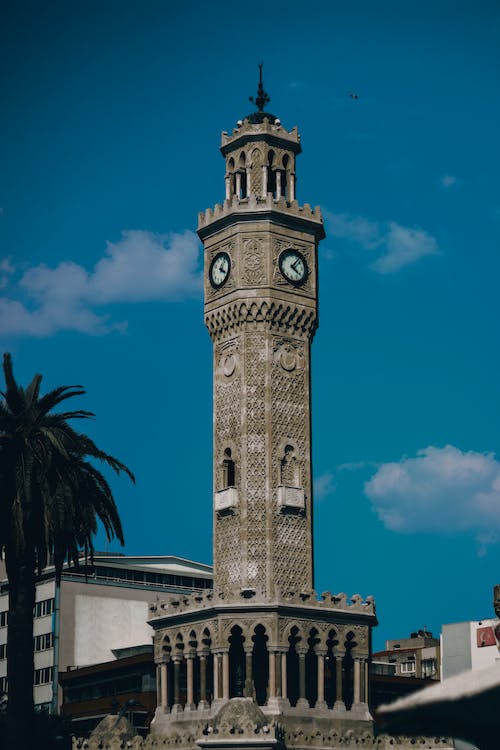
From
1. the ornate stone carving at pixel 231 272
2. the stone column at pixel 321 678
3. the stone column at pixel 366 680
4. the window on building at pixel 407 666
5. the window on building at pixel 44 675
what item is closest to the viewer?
the stone column at pixel 321 678

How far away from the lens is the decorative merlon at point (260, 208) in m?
89.9

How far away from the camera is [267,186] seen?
9162 centimetres

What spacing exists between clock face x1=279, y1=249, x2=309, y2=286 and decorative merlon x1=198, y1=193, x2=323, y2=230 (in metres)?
2.49

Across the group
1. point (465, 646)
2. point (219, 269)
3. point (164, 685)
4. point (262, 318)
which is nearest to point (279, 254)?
point (219, 269)

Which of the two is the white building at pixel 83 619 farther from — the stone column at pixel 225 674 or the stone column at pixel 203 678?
the stone column at pixel 225 674

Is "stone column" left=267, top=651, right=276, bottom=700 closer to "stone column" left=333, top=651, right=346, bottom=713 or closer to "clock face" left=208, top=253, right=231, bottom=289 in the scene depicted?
"stone column" left=333, top=651, right=346, bottom=713

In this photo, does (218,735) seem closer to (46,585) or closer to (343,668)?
(343,668)

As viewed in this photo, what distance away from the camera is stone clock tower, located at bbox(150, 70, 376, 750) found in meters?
82.2

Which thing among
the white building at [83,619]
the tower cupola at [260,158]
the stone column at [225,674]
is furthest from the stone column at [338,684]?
the white building at [83,619]

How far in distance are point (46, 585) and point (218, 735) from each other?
55923 mm

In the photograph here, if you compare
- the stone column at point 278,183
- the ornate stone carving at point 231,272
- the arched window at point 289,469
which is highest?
the stone column at point 278,183

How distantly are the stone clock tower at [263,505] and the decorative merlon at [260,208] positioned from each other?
0.10 m

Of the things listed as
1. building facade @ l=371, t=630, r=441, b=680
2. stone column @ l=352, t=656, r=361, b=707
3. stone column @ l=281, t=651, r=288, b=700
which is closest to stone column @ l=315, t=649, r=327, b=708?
stone column @ l=281, t=651, r=288, b=700

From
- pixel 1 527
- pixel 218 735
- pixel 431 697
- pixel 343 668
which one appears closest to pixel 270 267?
pixel 343 668
